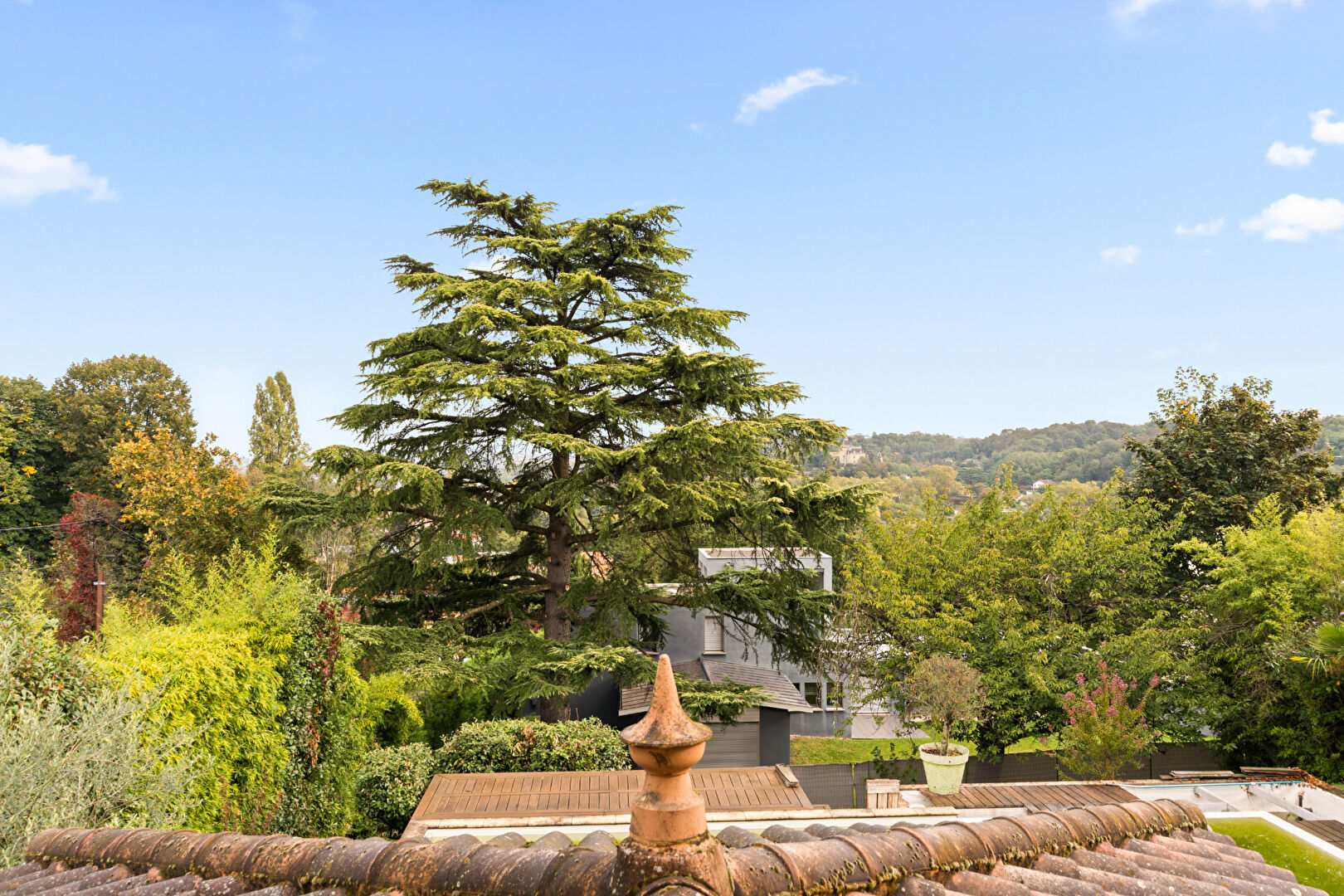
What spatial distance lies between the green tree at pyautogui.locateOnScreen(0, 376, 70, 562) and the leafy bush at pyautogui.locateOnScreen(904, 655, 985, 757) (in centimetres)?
4257

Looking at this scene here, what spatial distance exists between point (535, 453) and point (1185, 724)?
→ 52.8 ft

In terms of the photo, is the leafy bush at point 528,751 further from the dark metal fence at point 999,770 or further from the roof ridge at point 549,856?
the roof ridge at point 549,856

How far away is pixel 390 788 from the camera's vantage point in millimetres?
11039

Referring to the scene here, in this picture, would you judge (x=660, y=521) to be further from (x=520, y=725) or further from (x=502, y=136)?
(x=502, y=136)

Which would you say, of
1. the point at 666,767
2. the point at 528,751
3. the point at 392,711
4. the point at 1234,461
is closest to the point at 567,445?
the point at 528,751

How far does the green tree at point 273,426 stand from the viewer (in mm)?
38562

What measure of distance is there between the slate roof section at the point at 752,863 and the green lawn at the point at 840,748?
19.3 meters

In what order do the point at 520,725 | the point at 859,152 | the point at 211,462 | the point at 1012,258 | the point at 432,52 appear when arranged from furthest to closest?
the point at 1012,258 → the point at 859,152 → the point at 211,462 → the point at 432,52 → the point at 520,725

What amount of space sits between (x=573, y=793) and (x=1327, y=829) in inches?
436

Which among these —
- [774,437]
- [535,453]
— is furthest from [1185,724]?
[535,453]

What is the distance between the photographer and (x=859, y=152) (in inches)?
1169

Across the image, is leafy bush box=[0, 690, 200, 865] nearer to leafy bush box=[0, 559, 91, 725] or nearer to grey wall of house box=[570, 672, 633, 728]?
leafy bush box=[0, 559, 91, 725]

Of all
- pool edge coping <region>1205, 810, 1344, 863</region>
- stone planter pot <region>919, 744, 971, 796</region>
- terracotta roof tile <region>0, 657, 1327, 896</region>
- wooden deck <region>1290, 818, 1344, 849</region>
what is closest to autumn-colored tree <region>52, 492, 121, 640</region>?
stone planter pot <region>919, 744, 971, 796</region>

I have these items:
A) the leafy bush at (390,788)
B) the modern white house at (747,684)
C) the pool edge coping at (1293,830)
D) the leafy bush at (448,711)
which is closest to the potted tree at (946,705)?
the pool edge coping at (1293,830)
